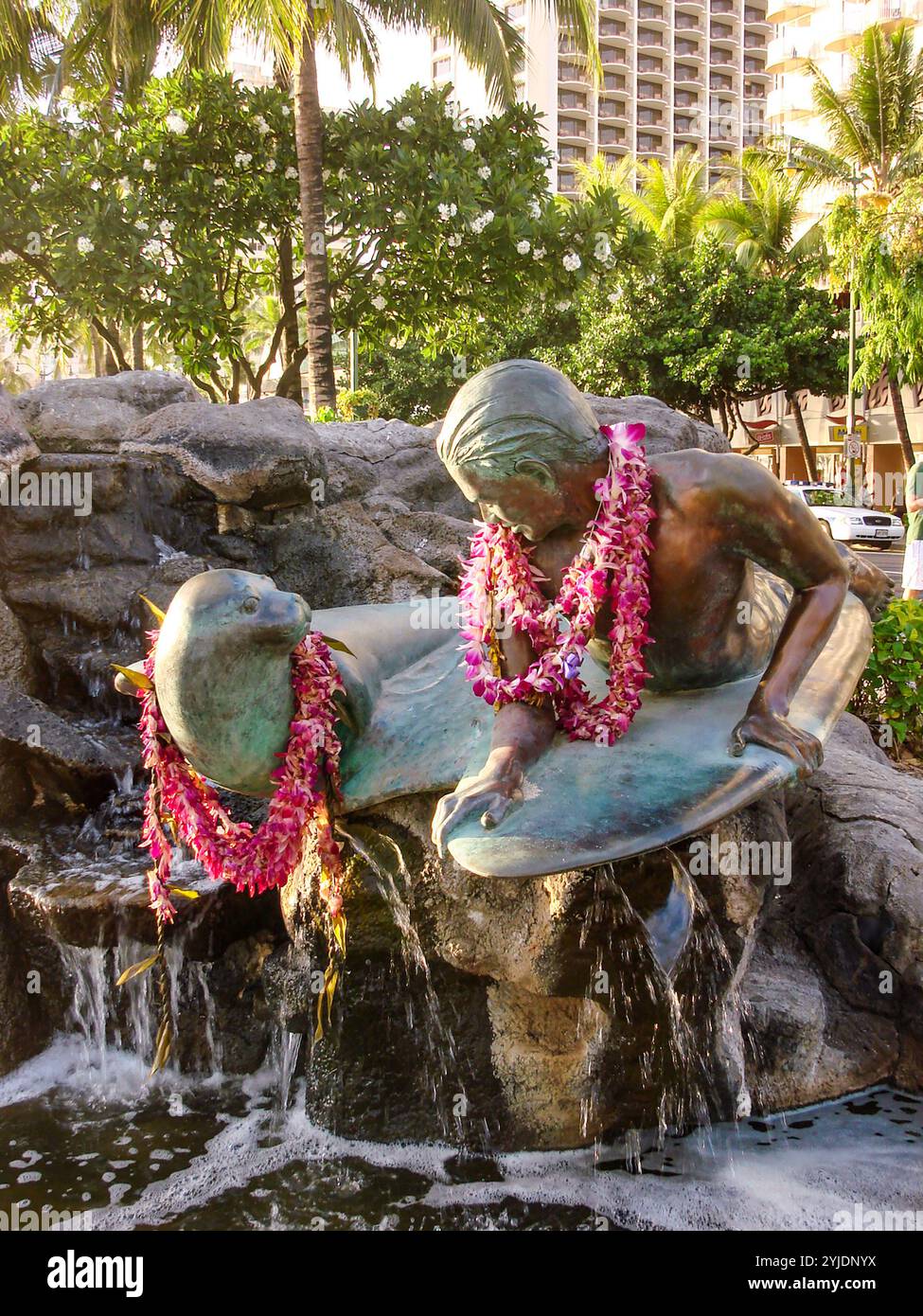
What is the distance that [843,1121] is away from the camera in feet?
12.0

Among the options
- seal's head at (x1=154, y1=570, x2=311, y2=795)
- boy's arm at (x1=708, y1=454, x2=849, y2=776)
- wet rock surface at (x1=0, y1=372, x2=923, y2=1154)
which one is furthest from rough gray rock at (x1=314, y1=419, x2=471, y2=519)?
boy's arm at (x1=708, y1=454, x2=849, y2=776)

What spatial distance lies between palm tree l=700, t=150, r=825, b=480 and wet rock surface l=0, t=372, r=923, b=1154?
28.0 m

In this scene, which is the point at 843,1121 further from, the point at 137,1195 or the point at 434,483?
the point at 434,483

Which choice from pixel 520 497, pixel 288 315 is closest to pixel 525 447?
pixel 520 497

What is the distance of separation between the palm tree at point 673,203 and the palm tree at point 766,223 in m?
1.53

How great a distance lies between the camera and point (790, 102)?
5622 cm

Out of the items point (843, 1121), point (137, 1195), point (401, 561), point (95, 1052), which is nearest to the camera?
point (137, 1195)

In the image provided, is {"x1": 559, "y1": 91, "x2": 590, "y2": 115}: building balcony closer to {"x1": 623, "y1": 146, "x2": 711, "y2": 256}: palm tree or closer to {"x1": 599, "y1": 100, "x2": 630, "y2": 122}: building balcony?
{"x1": 599, "y1": 100, "x2": 630, "y2": 122}: building balcony

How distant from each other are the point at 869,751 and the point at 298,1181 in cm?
328

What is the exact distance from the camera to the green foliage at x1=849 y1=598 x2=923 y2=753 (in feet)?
21.7

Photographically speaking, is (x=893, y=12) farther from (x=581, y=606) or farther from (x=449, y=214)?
(x=581, y=606)

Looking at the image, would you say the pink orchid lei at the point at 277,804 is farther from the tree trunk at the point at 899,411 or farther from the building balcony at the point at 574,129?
the building balcony at the point at 574,129

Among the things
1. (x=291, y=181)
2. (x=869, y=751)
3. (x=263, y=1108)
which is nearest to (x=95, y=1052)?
(x=263, y=1108)

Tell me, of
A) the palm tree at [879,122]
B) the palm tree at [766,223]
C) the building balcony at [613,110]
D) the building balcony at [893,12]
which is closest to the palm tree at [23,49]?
the palm tree at [879,122]
